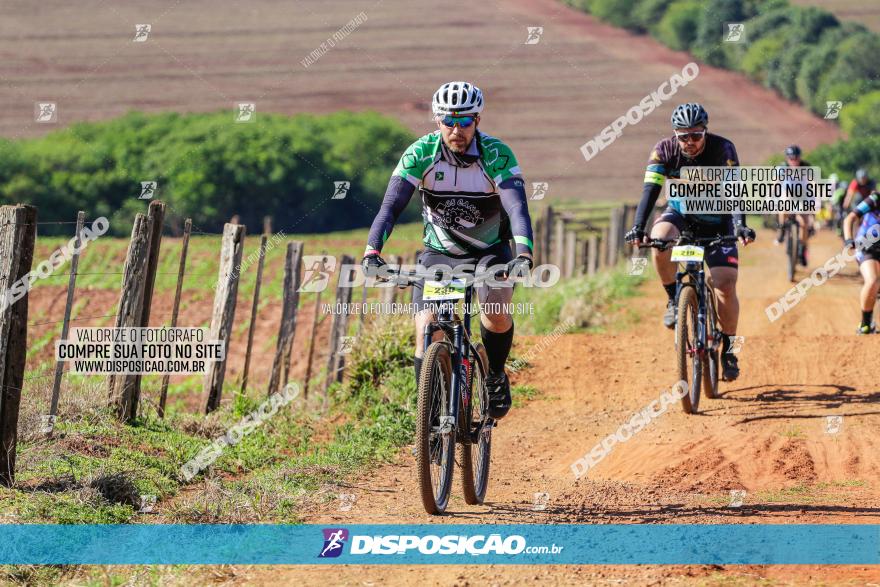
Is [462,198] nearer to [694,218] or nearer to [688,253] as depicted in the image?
[688,253]

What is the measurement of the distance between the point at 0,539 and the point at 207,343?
178 inches

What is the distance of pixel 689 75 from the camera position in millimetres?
70250

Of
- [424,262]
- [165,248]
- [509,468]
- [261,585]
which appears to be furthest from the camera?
[165,248]

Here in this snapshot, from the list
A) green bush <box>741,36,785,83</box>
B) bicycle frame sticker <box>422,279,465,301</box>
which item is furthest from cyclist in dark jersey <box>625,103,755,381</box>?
green bush <box>741,36,785,83</box>

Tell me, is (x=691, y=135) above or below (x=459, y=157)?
above

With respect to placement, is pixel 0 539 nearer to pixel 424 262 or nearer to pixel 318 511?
pixel 318 511

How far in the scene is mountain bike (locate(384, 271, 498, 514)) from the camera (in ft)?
21.4

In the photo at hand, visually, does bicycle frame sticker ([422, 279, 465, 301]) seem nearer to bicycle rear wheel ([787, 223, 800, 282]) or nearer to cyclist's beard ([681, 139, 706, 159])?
cyclist's beard ([681, 139, 706, 159])

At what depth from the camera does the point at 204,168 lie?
61.0 metres

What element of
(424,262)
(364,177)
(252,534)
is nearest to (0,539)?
Result: (252,534)
